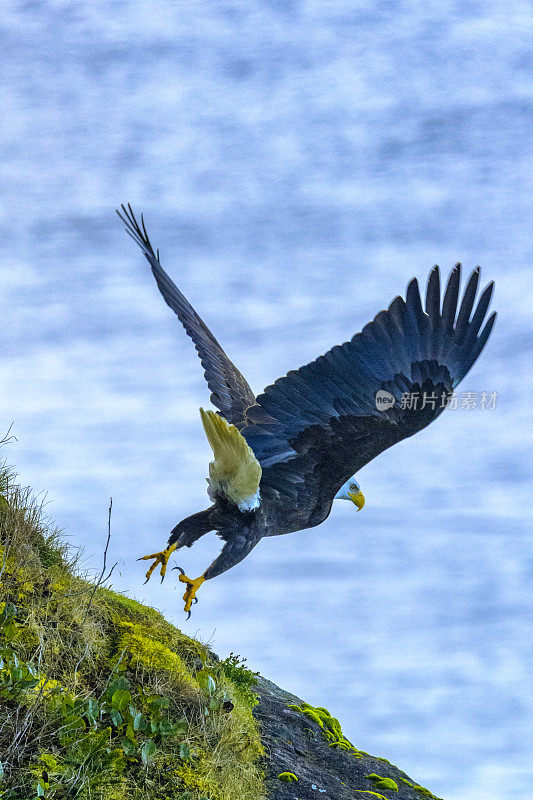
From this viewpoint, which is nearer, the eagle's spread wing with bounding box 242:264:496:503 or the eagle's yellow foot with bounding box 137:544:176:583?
the eagle's spread wing with bounding box 242:264:496:503

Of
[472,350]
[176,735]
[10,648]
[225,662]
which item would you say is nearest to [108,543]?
[10,648]

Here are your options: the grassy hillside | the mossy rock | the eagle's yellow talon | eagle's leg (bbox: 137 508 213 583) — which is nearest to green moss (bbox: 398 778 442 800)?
the mossy rock

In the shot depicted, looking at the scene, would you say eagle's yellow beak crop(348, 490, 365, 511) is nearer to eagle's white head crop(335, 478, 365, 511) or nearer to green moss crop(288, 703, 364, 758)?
eagle's white head crop(335, 478, 365, 511)

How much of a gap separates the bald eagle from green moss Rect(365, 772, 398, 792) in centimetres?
223

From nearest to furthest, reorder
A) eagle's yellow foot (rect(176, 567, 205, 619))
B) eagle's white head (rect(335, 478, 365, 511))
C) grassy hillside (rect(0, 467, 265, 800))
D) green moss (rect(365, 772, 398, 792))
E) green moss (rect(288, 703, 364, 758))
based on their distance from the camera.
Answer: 1. grassy hillside (rect(0, 467, 265, 800))
2. eagle's yellow foot (rect(176, 567, 205, 619))
3. green moss (rect(365, 772, 398, 792))
4. green moss (rect(288, 703, 364, 758))
5. eagle's white head (rect(335, 478, 365, 511))

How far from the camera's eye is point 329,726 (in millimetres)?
7613

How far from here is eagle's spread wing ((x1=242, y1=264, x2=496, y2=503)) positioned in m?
6.34

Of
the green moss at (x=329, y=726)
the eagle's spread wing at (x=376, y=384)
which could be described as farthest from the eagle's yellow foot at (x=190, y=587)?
the green moss at (x=329, y=726)

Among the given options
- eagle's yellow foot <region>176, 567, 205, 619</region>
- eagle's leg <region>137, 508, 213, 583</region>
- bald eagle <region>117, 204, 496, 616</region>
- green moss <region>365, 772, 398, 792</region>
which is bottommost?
green moss <region>365, 772, 398, 792</region>

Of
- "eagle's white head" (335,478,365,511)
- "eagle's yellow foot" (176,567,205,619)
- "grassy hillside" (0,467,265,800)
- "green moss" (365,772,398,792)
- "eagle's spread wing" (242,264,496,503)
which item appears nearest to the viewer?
"grassy hillside" (0,467,265,800)

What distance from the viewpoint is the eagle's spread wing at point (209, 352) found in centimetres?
799

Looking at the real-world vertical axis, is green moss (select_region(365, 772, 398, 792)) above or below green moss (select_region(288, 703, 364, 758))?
below

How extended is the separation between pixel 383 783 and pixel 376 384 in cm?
346

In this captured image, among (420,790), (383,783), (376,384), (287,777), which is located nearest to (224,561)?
(287,777)
